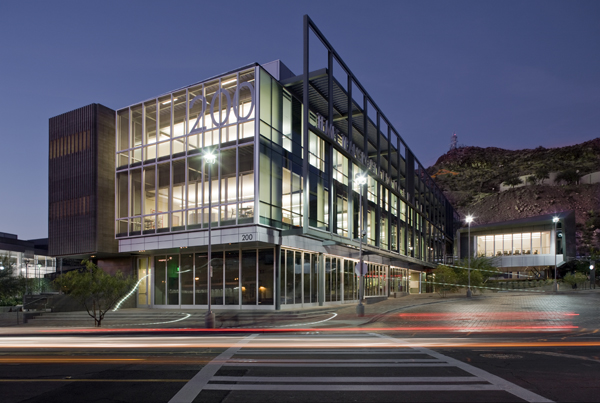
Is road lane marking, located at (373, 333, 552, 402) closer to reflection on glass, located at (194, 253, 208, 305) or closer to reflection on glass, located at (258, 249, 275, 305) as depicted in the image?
reflection on glass, located at (258, 249, 275, 305)

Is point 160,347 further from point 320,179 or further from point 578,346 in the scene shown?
point 320,179

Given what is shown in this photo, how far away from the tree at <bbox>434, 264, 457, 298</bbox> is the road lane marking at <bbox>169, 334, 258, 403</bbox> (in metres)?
38.1

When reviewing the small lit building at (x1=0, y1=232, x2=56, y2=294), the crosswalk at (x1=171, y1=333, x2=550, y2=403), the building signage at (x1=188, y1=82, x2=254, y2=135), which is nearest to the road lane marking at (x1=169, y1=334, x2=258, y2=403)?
the crosswalk at (x1=171, y1=333, x2=550, y2=403)

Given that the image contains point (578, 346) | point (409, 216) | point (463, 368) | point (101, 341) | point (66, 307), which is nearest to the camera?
point (463, 368)

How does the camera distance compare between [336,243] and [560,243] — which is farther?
[560,243]

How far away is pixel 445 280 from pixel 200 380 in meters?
42.3

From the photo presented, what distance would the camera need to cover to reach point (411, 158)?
58.8 meters

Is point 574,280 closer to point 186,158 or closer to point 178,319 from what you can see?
point 186,158

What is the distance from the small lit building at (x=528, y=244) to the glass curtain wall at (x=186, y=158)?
65.6m

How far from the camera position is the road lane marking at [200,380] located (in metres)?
7.54

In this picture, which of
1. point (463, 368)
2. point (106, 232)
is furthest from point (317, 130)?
point (463, 368)

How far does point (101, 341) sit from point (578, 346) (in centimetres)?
1520

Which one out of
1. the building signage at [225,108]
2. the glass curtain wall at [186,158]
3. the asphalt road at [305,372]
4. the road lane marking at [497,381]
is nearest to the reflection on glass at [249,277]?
the glass curtain wall at [186,158]

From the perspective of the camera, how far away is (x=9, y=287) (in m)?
36.8
